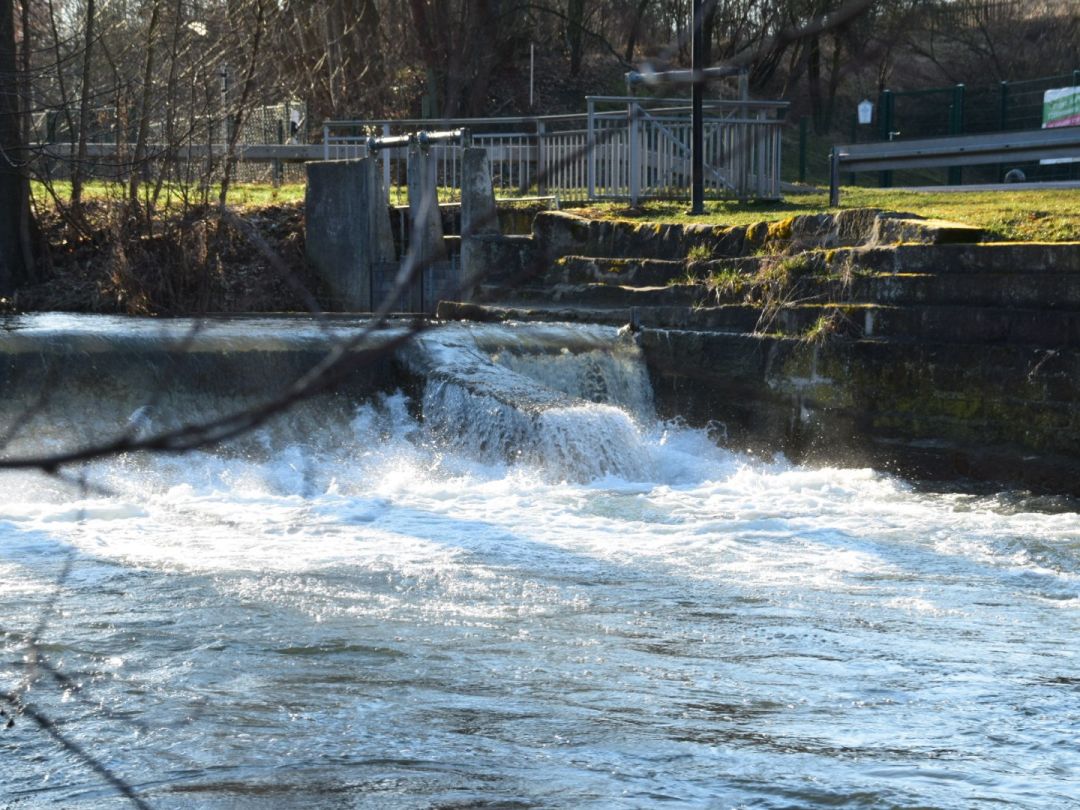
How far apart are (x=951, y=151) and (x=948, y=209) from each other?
1605mm

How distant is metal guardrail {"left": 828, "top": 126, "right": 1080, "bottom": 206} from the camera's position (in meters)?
13.9

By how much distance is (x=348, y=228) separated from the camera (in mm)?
17703

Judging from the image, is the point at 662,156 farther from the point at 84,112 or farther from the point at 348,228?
the point at 84,112

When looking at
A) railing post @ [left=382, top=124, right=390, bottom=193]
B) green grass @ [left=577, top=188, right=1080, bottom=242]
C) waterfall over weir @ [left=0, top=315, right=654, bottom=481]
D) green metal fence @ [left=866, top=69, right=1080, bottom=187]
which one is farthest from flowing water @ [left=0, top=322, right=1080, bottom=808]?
green metal fence @ [left=866, top=69, right=1080, bottom=187]

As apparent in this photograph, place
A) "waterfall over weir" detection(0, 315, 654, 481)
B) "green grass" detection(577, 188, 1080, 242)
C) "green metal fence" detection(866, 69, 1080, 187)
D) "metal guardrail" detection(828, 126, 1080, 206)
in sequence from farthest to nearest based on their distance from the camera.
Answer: "green metal fence" detection(866, 69, 1080, 187)
"metal guardrail" detection(828, 126, 1080, 206)
"green grass" detection(577, 188, 1080, 242)
"waterfall over weir" detection(0, 315, 654, 481)

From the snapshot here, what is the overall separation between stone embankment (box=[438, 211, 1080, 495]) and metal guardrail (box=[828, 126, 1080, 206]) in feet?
8.56

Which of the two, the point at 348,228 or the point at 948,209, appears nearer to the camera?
the point at 948,209

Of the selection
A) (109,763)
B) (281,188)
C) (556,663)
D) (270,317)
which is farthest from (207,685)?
(281,188)

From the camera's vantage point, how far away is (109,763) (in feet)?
15.4

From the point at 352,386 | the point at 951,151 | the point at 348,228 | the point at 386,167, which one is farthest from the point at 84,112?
the point at 951,151

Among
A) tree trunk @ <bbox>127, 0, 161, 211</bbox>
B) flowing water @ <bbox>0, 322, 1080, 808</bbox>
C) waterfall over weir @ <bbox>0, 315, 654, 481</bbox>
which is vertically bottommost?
flowing water @ <bbox>0, 322, 1080, 808</bbox>

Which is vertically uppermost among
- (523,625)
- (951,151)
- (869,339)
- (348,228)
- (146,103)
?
(146,103)

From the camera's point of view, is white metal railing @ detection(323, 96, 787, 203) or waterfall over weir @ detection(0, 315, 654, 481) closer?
waterfall over weir @ detection(0, 315, 654, 481)

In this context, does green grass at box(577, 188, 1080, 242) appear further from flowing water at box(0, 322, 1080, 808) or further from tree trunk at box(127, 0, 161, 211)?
tree trunk at box(127, 0, 161, 211)
